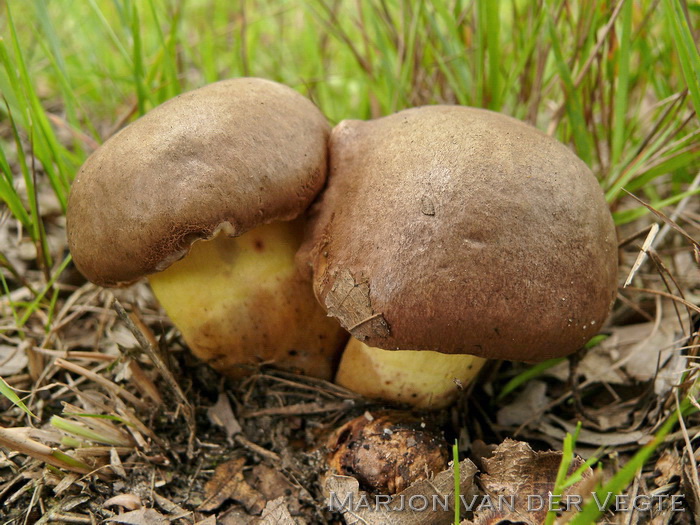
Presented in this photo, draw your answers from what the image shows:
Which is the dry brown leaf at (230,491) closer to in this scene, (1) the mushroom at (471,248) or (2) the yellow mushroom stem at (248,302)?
(2) the yellow mushroom stem at (248,302)

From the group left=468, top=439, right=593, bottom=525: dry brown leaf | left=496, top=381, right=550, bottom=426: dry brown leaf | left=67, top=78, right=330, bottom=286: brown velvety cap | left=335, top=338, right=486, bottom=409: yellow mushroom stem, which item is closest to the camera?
left=468, top=439, right=593, bottom=525: dry brown leaf

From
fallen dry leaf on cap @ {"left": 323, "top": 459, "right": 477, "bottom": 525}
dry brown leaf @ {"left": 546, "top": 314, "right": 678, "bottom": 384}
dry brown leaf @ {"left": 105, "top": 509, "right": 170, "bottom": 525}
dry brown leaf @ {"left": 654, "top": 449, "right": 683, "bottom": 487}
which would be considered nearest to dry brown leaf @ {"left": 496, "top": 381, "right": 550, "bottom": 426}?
dry brown leaf @ {"left": 546, "top": 314, "right": 678, "bottom": 384}

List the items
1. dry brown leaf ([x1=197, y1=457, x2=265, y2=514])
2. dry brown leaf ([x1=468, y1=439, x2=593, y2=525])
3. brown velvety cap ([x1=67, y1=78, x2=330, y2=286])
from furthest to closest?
1. dry brown leaf ([x1=197, y1=457, x2=265, y2=514])
2. brown velvety cap ([x1=67, y1=78, x2=330, y2=286])
3. dry brown leaf ([x1=468, y1=439, x2=593, y2=525])

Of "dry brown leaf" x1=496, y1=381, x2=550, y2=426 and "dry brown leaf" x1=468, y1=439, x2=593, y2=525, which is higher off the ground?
"dry brown leaf" x1=468, y1=439, x2=593, y2=525

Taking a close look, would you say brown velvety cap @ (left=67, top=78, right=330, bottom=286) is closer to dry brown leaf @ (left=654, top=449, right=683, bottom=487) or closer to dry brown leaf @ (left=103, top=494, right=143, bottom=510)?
A: dry brown leaf @ (left=103, top=494, right=143, bottom=510)

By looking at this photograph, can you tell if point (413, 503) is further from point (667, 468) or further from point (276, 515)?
point (667, 468)

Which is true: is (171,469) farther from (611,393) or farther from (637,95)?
(637,95)

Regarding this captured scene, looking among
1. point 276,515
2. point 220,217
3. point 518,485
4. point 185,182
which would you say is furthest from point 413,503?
point 185,182
